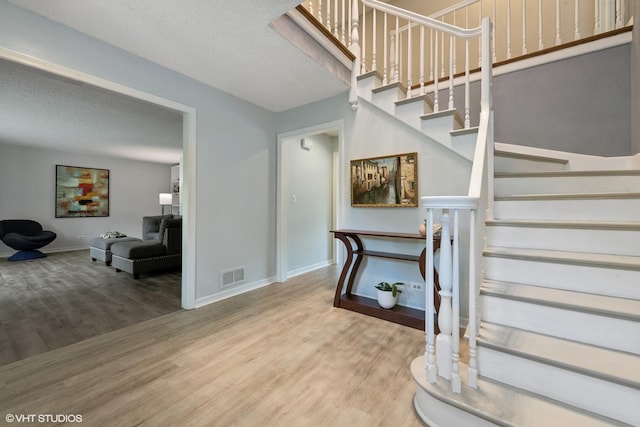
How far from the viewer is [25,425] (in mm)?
1266

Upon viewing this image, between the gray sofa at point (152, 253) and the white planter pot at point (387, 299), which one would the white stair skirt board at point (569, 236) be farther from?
the gray sofa at point (152, 253)

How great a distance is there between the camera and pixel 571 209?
5.57 feet

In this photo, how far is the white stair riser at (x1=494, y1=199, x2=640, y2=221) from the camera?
158 cm

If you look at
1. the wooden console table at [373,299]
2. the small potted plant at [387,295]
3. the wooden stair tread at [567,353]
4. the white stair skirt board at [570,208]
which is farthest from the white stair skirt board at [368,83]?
the wooden stair tread at [567,353]

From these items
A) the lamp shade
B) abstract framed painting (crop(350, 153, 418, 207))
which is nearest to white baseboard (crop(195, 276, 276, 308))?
abstract framed painting (crop(350, 153, 418, 207))

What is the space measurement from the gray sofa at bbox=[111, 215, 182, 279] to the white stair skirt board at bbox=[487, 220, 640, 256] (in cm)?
420

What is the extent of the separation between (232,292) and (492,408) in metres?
2.67

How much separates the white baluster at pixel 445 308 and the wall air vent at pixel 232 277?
7.93ft

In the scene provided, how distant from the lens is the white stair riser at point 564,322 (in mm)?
1157

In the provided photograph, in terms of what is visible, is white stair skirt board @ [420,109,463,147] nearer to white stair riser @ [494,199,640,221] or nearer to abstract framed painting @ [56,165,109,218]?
white stair riser @ [494,199,640,221]

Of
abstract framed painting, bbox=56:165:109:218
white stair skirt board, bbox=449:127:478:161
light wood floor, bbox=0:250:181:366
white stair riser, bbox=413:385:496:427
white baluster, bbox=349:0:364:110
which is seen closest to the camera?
white stair riser, bbox=413:385:496:427

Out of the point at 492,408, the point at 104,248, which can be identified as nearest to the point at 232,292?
the point at 492,408

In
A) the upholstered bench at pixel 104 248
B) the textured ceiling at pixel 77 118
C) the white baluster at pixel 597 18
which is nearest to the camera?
the white baluster at pixel 597 18

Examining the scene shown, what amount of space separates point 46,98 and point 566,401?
545cm
